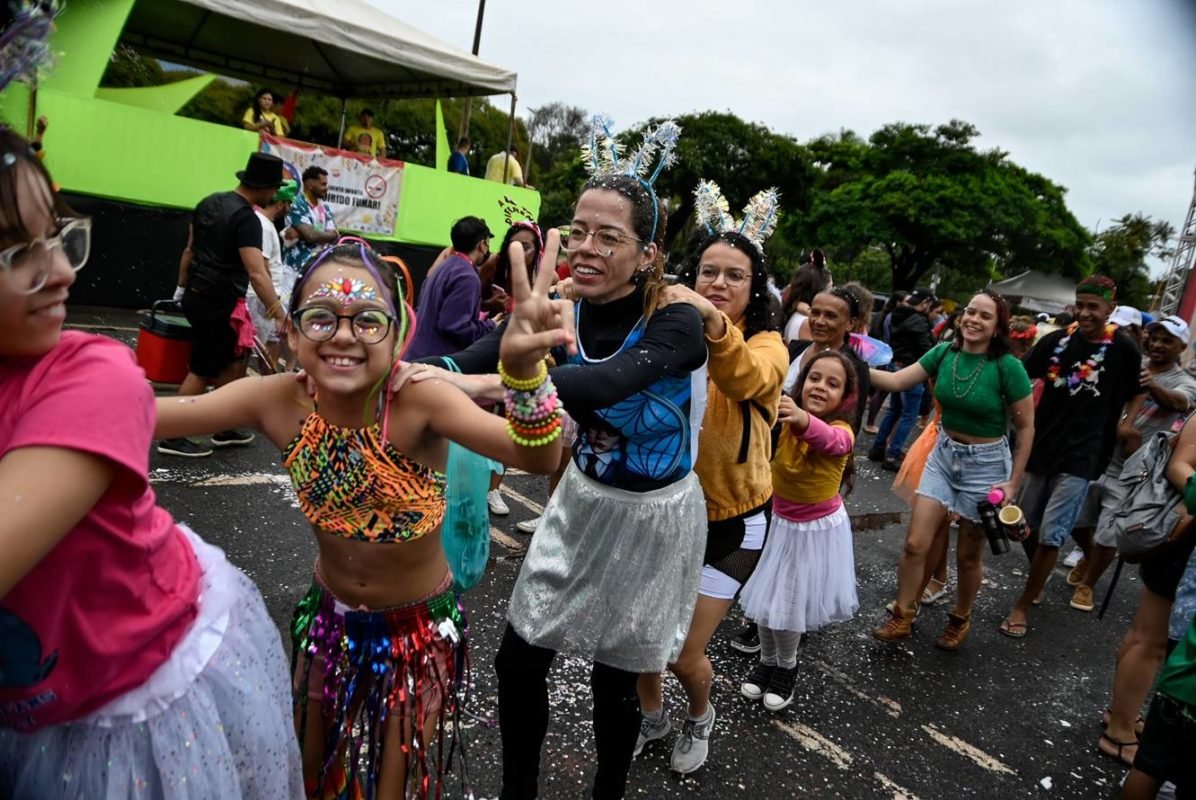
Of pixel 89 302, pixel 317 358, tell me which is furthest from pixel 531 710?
pixel 89 302

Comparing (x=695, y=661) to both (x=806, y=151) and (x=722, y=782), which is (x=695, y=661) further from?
(x=806, y=151)

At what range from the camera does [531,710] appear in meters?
2.33

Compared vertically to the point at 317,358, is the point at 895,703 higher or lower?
lower

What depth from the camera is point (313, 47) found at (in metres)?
13.0

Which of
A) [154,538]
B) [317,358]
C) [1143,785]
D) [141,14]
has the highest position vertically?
[141,14]

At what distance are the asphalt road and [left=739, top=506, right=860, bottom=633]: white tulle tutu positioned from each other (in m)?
0.43

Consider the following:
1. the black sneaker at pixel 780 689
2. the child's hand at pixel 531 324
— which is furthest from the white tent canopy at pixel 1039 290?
the child's hand at pixel 531 324

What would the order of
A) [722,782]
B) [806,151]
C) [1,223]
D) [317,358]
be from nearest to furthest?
[1,223], [317,358], [722,782], [806,151]

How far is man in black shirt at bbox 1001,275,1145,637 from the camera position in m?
4.71

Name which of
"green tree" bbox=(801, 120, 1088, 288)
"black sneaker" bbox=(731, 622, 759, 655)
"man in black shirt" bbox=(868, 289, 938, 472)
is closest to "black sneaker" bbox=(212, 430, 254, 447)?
"black sneaker" bbox=(731, 622, 759, 655)

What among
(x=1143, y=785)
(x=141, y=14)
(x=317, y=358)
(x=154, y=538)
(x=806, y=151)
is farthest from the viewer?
(x=806, y=151)

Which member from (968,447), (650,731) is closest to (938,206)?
(968,447)

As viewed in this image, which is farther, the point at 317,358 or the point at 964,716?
the point at 964,716

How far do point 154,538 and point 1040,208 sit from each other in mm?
35147
